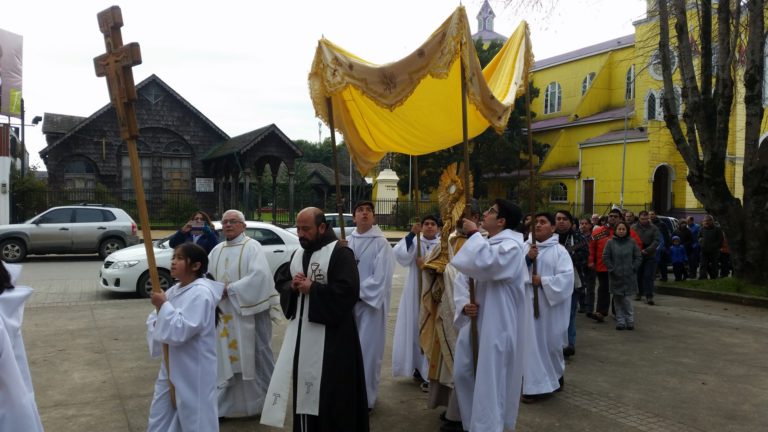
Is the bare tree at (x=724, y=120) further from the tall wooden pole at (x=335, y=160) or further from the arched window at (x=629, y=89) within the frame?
the arched window at (x=629, y=89)

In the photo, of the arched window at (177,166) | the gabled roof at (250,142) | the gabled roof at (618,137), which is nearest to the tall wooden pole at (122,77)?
the gabled roof at (250,142)

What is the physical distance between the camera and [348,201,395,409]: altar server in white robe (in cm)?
514

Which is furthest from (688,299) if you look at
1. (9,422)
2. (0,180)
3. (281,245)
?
(0,180)

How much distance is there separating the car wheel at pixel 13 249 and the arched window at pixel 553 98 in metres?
35.2

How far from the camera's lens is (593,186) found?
34969mm

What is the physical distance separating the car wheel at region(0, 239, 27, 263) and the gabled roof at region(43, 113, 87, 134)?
16027 mm

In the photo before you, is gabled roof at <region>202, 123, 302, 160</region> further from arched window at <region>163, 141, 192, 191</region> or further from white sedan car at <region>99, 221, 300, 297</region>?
white sedan car at <region>99, 221, 300, 297</region>

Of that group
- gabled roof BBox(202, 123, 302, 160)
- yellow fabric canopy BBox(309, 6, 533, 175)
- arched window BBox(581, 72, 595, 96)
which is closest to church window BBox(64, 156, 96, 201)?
gabled roof BBox(202, 123, 302, 160)

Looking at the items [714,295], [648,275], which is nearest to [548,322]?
[648,275]

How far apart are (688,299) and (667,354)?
5.27 meters

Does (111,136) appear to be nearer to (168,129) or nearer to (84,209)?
(168,129)

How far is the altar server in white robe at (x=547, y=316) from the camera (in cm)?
547

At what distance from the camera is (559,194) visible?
37.4 m

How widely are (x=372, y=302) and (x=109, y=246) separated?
13.4 m
